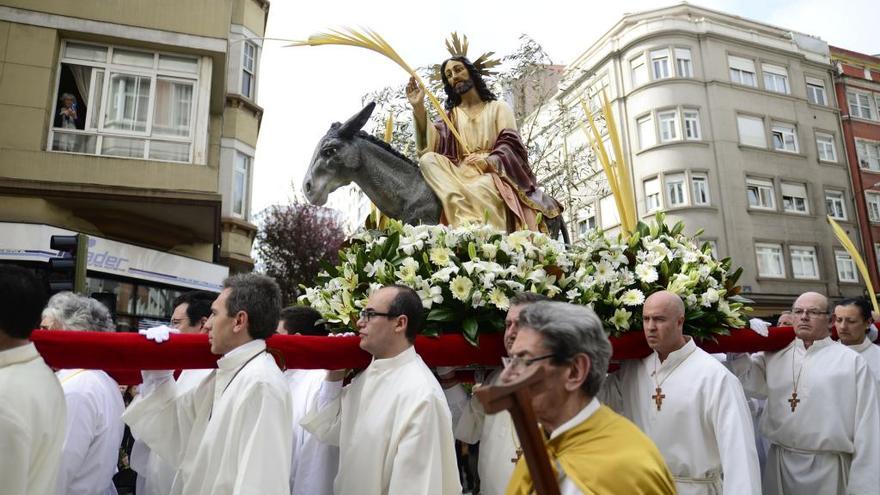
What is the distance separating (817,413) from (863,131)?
33.8 meters

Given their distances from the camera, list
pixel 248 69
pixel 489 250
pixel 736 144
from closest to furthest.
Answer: pixel 489 250 → pixel 248 69 → pixel 736 144

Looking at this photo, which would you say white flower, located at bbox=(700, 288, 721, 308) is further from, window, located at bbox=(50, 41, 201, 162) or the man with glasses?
window, located at bbox=(50, 41, 201, 162)

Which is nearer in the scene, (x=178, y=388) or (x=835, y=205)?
(x=178, y=388)

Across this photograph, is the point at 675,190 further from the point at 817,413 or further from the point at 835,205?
the point at 817,413

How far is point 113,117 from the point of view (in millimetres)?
12836

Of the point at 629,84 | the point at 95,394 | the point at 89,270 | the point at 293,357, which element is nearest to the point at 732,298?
the point at 293,357

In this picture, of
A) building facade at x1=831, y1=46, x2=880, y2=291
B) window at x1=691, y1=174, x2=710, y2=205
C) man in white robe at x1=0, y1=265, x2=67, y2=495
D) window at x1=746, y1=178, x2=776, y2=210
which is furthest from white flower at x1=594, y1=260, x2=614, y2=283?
building facade at x1=831, y1=46, x2=880, y2=291

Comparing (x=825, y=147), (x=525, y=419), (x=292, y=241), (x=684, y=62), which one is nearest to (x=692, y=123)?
(x=684, y=62)

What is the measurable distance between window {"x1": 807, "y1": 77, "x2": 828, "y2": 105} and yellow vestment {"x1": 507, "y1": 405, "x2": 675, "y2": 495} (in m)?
35.2

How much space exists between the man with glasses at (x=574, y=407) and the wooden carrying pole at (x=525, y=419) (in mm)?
254

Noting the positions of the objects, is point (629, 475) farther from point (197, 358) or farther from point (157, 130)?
point (157, 130)

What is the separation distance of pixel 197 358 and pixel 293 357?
1.62 ft

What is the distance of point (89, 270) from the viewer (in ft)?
39.5

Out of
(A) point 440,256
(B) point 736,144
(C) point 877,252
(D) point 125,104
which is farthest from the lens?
(C) point 877,252
